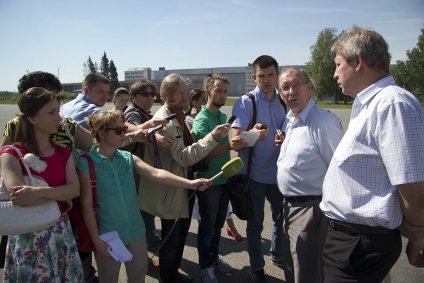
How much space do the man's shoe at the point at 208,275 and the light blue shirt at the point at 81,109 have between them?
221cm

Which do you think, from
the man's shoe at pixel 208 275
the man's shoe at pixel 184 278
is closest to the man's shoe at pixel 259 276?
the man's shoe at pixel 208 275

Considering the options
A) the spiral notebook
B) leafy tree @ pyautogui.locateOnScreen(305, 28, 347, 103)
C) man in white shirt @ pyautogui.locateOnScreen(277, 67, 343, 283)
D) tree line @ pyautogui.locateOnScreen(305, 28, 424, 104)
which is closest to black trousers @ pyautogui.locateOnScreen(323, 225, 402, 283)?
man in white shirt @ pyautogui.locateOnScreen(277, 67, 343, 283)

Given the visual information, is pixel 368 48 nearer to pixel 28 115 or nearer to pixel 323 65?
pixel 28 115

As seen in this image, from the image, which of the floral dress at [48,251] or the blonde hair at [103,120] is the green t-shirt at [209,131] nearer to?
the blonde hair at [103,120]

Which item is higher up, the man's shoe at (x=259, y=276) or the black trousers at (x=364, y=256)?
the black trousers at (x=364, y=256)

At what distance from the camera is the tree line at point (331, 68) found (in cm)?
4409

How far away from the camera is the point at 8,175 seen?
1.96 metres

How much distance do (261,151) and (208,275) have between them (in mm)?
1519

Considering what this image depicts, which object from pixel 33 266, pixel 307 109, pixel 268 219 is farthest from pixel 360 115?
pixel 268 219

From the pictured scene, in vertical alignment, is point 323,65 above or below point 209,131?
above

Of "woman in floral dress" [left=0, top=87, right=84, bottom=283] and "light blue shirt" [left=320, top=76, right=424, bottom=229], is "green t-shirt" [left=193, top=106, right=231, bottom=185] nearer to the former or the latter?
"woman in floral dress" [left=0, top=87, right=84, bottom=283]

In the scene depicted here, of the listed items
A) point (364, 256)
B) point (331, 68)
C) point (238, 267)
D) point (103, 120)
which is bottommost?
point (238, 267)

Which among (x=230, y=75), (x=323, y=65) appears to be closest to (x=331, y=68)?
(x=323, y=65)

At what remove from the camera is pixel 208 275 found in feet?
10.5
